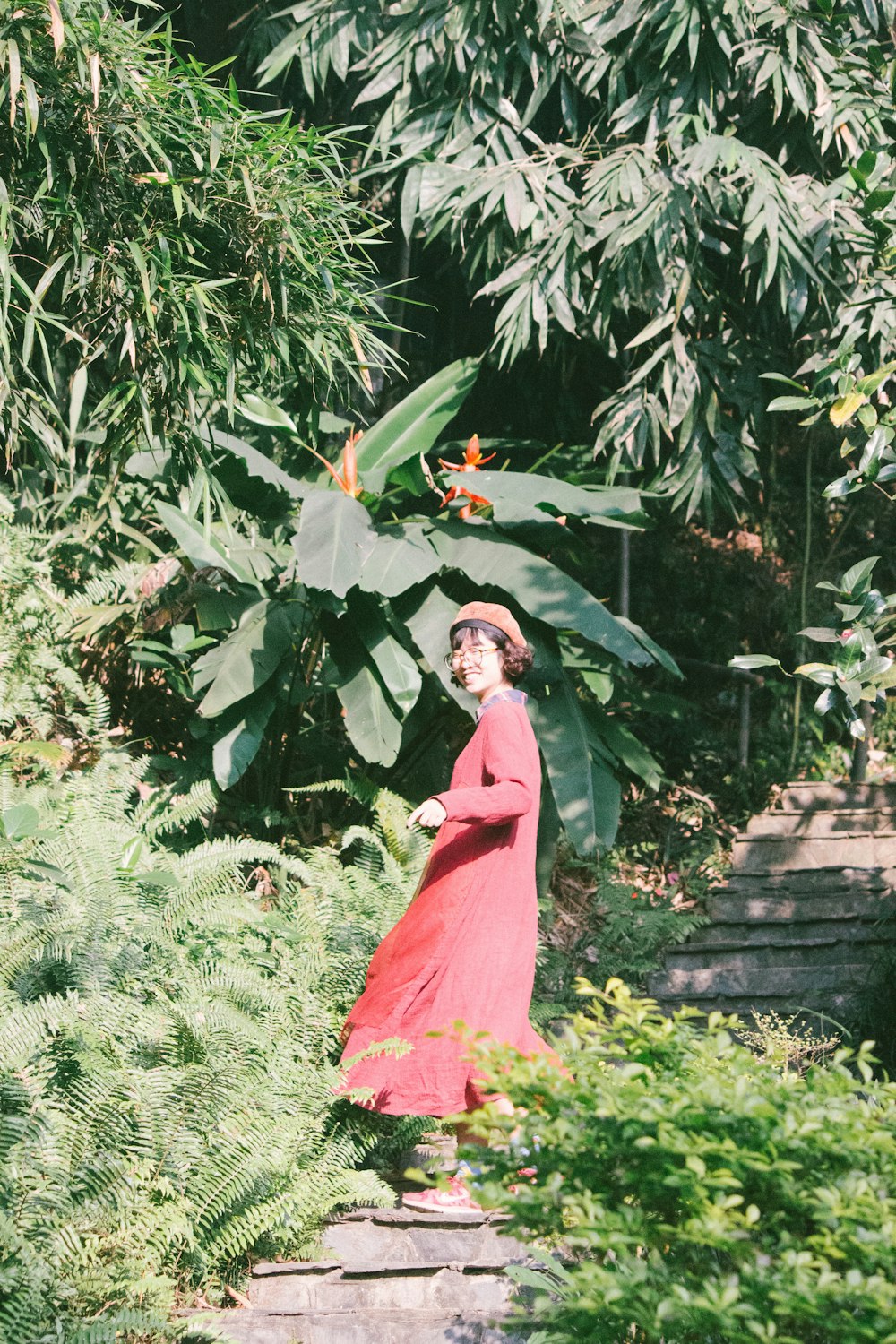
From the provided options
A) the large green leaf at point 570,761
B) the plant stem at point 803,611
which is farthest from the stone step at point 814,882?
the large green leaf at point 570,761

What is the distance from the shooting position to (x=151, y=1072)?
2939mm

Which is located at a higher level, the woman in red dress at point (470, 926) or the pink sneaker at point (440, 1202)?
the woman in red dress at point (470, 926)

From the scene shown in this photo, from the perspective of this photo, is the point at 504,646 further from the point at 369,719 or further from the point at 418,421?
the point at 418,421

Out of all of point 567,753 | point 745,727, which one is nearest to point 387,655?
point 567,753

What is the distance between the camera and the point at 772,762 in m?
7.61

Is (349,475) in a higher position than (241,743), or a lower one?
higher

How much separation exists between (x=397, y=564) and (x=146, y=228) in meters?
1.78

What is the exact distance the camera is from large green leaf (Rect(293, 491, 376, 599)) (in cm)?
491

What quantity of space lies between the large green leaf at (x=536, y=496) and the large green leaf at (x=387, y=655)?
73 centimetres

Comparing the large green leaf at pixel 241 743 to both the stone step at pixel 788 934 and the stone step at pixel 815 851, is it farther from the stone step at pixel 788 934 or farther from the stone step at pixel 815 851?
the stone step at pixel 815 851

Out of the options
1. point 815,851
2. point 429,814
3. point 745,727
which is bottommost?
point 815,851

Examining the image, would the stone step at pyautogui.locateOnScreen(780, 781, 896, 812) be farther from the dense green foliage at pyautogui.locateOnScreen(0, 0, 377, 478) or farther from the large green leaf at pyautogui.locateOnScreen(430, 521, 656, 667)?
the dense green foliage at pyautogui.locateOnScreen(0, 0, 377, 478)

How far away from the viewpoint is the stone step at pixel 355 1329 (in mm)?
2801

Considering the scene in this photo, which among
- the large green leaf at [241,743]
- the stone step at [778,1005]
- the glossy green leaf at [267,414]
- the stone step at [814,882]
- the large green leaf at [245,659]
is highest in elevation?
the glossy green leaf at [267,414]
